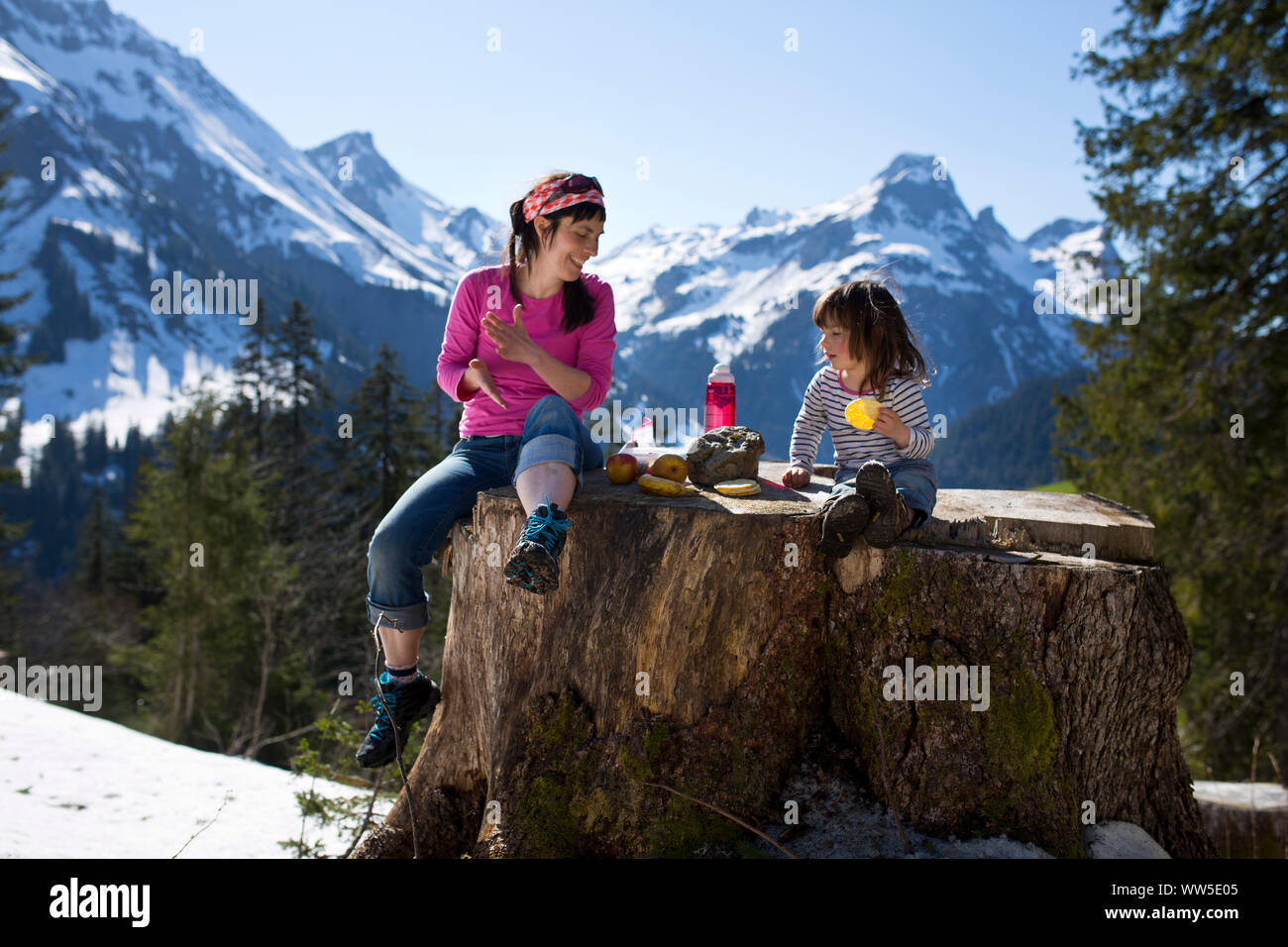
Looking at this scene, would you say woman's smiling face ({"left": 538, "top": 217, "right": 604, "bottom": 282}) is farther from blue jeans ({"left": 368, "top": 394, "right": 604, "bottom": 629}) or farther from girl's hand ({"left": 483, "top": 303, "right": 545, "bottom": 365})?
blue jeans ({"left": 368, "top": 394, "right": 604, "bottom": 629})

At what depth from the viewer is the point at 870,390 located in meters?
4.13

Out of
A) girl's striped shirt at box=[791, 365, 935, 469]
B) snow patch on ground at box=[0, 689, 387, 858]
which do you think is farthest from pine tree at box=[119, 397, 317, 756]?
girl's striped shirt at box=[791, 365, 935, 469]

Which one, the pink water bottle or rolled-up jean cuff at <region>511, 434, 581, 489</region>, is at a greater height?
the pink water bottle

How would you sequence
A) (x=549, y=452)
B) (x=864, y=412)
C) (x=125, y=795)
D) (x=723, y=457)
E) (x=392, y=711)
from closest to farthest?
(x=549, y=452) < (x=864, y=412) < (x=392, y=711) < (x=723, y=457) < (x=125, y=795)

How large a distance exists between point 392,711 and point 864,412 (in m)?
2.61

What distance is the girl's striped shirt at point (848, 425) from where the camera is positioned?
3959 mm

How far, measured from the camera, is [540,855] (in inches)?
127

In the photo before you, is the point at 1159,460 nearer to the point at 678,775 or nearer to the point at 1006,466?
the point at 678,775

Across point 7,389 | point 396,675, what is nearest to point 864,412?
point 396,675

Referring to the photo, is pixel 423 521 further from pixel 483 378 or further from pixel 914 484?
pixel 914 484

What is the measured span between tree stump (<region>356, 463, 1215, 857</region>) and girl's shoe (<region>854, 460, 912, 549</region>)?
16 centimetres

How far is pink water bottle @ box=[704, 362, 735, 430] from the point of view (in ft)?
16.6

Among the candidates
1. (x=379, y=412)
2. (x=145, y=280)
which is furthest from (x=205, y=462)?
(x=145, y=280)
